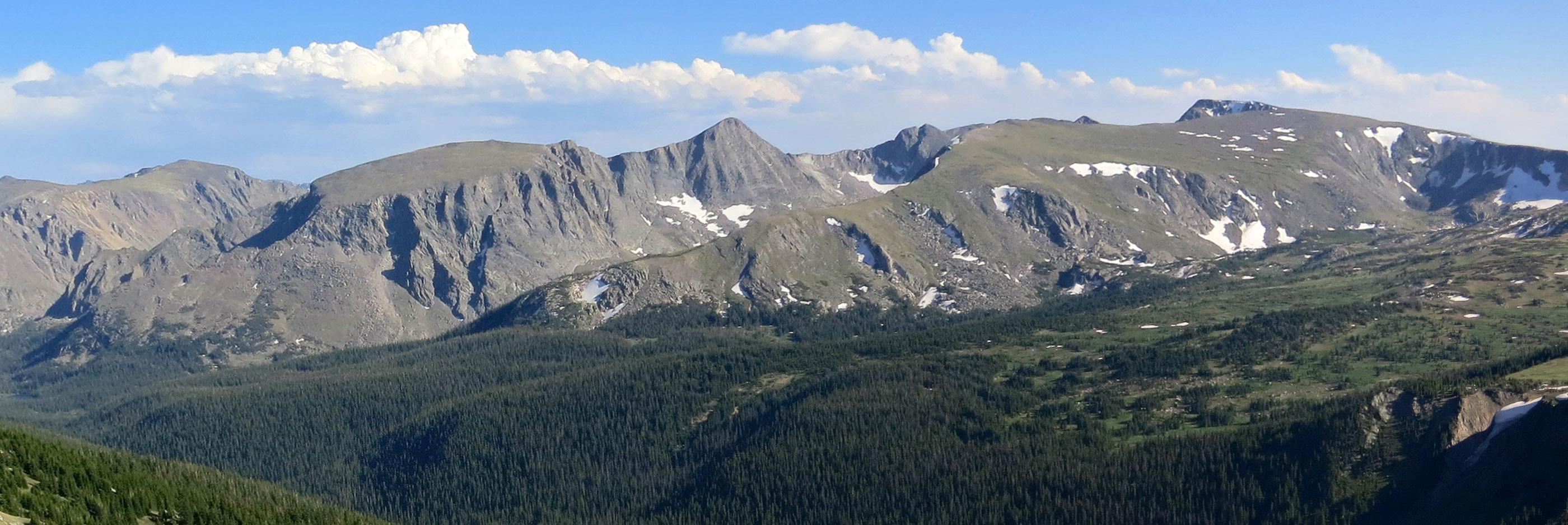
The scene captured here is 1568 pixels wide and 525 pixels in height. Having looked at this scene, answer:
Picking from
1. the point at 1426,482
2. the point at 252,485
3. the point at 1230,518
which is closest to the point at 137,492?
the point at 252,485

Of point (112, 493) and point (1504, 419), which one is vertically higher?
point (112, 493)

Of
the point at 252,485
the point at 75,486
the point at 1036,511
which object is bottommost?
the point at 1036,511

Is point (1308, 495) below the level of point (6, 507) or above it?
below

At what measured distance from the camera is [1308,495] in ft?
595

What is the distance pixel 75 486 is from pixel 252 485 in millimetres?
59702

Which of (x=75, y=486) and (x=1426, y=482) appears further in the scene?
(x=1426, y=482)

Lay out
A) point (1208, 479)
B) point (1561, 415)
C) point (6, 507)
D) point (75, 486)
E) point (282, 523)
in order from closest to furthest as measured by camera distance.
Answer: point (6, 507), point (75, 486), point (282, 523), point (1561, 415), point (1208, 479)

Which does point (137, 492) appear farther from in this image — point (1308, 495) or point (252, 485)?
point (1308, 495)

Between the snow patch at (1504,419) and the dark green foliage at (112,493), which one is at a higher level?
the dark green foliage at (112,493)

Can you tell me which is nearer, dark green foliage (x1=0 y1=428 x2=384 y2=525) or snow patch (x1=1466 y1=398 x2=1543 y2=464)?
dark green foliage (x1=0 y1=428 x2=384 y2=525)

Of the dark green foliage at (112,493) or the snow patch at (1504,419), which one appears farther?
the snow patch at (1504,419)

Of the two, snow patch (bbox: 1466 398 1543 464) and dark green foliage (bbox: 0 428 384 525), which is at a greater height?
dark green foliage (bbox: 0 428 384 525)

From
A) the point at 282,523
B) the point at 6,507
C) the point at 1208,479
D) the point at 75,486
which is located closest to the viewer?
the point at 6,507

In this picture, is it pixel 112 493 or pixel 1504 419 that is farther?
pixel 1504 419
